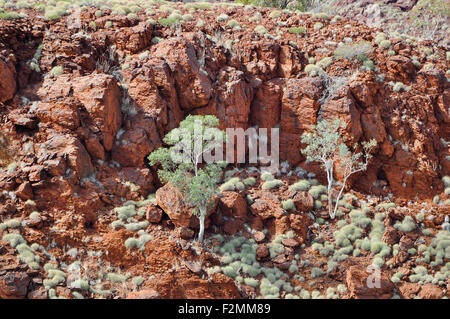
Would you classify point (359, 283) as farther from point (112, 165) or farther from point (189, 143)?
point (112, 165)

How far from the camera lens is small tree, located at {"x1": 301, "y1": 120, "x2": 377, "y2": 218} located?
1750 centimetres

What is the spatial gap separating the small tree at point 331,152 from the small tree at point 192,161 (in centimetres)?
457

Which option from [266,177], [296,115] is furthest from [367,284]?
[296,115]

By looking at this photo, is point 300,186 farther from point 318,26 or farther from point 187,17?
point 187,17

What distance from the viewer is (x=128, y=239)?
45.9 ft

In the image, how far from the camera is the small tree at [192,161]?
48.3 feet

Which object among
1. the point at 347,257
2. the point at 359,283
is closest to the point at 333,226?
the point at 347,257

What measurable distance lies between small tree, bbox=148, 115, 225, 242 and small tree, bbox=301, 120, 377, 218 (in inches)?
180

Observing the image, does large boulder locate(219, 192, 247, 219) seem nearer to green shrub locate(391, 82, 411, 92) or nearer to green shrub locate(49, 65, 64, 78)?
green shrub locate(49, 65, 64, 78)

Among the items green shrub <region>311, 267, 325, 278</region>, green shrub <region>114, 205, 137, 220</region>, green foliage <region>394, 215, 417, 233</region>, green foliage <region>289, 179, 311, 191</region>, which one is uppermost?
green foliage <region>289, 179, 311, 191</region>

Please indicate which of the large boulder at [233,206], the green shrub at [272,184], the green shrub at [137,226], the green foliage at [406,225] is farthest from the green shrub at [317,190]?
the green shrub at [137,226]

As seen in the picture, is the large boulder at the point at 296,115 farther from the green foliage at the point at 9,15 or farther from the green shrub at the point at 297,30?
the green foliage at the point at 9,15

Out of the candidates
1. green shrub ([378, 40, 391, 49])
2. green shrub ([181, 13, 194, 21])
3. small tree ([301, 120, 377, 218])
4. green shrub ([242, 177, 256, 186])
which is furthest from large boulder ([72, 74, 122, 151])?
green shrub ([378, 40, 391, 49])

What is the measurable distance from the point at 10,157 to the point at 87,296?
6.80m
